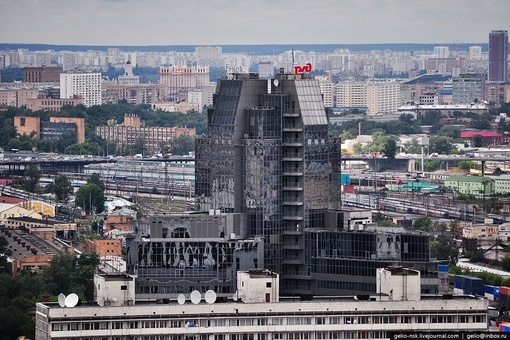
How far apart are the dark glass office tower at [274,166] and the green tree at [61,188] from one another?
8217cm

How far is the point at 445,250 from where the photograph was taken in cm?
11094

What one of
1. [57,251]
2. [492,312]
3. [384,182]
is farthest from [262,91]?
[384,182]

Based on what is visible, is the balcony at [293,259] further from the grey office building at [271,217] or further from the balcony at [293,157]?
the balcony at [293,157]

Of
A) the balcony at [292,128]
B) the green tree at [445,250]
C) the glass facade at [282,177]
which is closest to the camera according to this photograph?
the glass facade at [282,177]

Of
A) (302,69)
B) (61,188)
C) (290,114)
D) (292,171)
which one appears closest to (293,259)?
(292,171)

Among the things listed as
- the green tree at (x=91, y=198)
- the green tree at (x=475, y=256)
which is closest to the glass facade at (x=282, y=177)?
the green tree at (x=475, y=256)

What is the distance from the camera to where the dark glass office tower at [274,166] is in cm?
7450

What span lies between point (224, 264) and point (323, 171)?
5.96 m

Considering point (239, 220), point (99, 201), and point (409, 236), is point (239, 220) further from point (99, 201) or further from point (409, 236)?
point (99, 201)

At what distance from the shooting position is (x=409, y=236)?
72.6 m

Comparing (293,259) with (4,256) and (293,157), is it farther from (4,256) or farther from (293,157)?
(4,256)

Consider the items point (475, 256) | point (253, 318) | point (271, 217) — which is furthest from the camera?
point (475, 256)

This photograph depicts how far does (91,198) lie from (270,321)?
3520 inches

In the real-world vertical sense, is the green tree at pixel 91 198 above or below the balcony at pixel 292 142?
below
